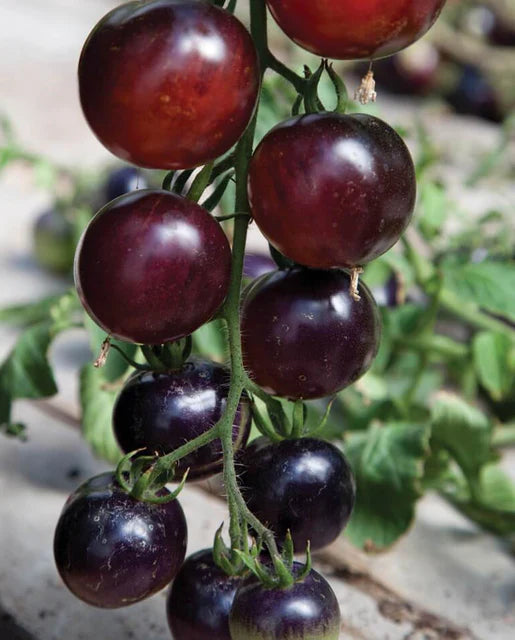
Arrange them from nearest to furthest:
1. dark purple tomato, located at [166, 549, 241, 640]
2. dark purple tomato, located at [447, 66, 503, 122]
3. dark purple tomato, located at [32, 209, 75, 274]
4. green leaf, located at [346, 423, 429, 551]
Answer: dark purple tomato, located at [166, 549, 241, 640]
green leaf, located at [346, 423, 429, 551]
dark purple tomato, located at [32, 209, 75, 274]
dark purple tomato, located at [447, 66, 503, 122]

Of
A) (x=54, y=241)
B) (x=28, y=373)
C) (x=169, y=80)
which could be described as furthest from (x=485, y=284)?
(x=54, y=241)

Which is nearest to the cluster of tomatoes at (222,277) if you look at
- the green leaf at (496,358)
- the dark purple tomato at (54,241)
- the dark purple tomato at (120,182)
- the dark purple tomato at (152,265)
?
the dark purple tomato at (152,265)

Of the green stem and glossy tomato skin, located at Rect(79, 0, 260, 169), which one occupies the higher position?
glossy tomato skin, located at Rect(79, 0, 260, 169)

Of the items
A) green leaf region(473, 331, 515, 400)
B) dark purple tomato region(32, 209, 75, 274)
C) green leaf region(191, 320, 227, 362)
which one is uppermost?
green leaf region(191, 320, 227, 362)

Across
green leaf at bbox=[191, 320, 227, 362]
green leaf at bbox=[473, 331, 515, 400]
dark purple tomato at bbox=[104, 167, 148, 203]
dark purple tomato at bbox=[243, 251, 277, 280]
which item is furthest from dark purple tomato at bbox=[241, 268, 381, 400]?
dark purple tomato at bbox=[104, 167, 148, 203]

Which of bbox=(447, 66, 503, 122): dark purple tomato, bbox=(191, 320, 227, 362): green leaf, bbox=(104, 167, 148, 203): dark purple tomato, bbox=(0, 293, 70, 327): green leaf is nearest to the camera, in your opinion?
bbox=(191, 320, 227, 362): green leaf

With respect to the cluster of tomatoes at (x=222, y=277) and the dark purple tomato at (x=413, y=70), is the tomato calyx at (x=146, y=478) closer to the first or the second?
the cluster of tomatoes at (x=222, y=277)

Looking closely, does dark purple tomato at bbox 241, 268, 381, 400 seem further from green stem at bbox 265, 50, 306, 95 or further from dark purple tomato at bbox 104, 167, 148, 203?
dark purple tomato at bbox 104, 167, 148, 203

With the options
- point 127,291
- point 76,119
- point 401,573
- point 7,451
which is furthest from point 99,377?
point 76,119
